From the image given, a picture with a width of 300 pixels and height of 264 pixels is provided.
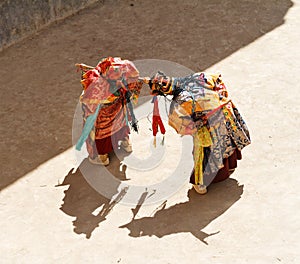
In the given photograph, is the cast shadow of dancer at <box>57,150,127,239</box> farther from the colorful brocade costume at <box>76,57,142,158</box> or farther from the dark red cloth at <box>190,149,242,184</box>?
the dark red cloth at <box>190,149,242,184</box>

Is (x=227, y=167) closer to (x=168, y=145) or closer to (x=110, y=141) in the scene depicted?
(x=168, y=145)

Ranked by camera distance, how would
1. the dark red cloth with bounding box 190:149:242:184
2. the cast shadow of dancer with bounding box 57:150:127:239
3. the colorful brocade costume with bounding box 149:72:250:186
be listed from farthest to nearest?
the dark red cloth with bounding box 190:149:242:184
the cast shadow of dancer with bounding box 57:150:127:239
the colorful brocade costume with bounding box 149:72:250:186

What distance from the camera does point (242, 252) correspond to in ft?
25.6

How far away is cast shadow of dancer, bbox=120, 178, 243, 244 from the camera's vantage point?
8336 millimetres

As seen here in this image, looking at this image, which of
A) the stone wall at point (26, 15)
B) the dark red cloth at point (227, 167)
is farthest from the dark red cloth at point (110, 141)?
the stone wall at point (26, 15)

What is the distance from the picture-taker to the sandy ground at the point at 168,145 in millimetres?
8125

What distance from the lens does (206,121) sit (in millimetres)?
8398

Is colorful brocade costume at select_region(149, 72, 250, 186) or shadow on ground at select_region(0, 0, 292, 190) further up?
colorful brocade costume at select_region(149, 72, 250, 186)

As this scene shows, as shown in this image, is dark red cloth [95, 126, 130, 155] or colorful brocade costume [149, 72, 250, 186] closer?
colorful brocade costume [149, 72, 250, 186]

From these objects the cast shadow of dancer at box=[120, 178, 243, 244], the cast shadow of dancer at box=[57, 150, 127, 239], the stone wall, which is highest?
the stone wall

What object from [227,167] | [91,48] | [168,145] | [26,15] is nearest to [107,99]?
[168,145]

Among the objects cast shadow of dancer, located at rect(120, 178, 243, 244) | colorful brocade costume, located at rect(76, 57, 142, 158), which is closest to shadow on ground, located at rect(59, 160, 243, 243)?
cast shadow of dancer, located at rect(120, 178, 243, 244)

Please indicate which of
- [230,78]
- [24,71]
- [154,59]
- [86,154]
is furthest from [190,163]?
[24,71]

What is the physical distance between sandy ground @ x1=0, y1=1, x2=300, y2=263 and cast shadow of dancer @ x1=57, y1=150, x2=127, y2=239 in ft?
0.06
